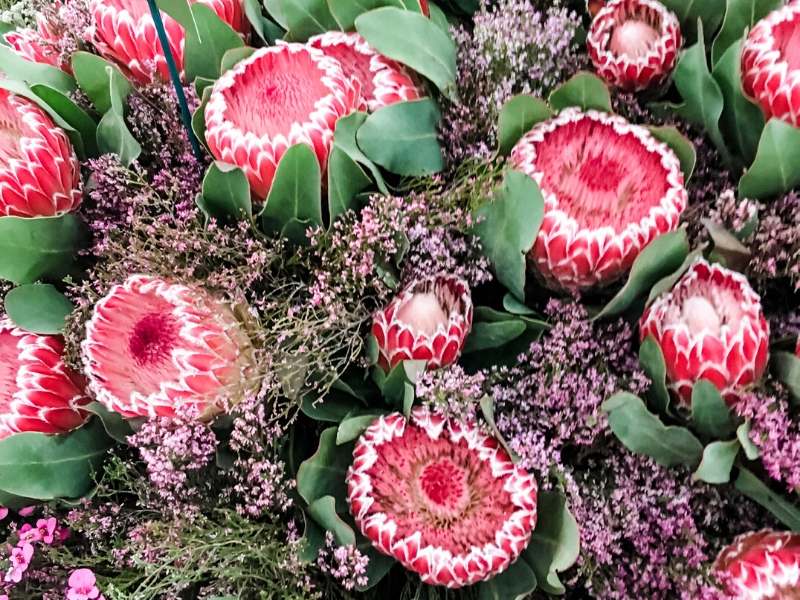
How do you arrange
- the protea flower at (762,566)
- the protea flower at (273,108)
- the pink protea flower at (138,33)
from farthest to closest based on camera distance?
the pink protea flower at (138,33)
the protea flower at (273,108)
the protea flower at (762,566)

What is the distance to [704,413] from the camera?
2.50 feet

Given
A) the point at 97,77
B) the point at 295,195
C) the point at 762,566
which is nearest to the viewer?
the point at 762,566

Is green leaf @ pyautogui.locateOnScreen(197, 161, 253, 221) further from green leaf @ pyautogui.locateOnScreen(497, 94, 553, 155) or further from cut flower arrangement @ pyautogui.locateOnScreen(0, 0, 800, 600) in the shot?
green leaf @ pyautogui.locateOnScreen(497, 94, 553, 155)

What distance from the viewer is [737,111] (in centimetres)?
89

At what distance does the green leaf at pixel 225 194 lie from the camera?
2.68 ft

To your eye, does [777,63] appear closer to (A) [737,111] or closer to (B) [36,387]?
(A) [737,111]

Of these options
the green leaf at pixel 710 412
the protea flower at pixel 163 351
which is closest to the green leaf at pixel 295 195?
the protea flower at pixel 163 351

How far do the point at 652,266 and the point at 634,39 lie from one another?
306 mm

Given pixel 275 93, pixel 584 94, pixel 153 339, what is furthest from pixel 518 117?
pixel 153 339

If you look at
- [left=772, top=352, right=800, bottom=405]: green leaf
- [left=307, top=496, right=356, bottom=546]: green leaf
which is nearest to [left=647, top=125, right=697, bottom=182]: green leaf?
[left=772, top=352, right=800, bottom=405]: green leaf

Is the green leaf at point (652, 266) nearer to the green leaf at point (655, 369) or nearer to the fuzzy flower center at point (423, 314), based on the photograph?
the green leaf at point (655, 369)

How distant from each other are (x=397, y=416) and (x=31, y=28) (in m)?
0.87

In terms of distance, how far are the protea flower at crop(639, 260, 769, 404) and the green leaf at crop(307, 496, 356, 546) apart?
Result: 386 mm

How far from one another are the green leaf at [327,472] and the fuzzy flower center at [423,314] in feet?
0.50
